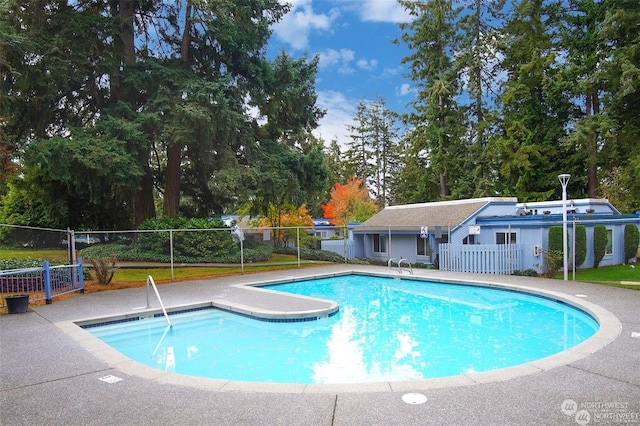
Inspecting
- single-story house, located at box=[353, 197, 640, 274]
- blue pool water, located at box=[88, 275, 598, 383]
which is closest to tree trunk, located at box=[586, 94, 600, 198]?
single-story house, located at box=[353, 197, 640, 274]

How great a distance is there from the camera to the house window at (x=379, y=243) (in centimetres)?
2116

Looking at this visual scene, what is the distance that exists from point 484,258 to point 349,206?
2239 cm

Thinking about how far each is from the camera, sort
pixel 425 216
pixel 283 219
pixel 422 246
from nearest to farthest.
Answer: pixel 422 246, pixel 425 216, pixel 283 219

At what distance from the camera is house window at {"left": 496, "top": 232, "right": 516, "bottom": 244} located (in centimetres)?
1600

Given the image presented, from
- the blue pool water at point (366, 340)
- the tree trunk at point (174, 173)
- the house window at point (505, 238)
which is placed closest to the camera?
the blue pool water at point (366, 340)

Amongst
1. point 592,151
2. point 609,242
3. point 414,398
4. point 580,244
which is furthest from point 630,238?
point 414,398

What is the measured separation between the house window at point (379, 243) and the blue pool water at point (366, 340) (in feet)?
30.5

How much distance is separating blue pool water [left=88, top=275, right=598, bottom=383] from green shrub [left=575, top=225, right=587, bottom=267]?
564 cm

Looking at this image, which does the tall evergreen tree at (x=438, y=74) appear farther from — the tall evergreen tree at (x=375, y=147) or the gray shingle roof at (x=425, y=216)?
the tall evergreen tree at (x=375, y=147)

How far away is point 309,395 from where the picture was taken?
14.4 ft

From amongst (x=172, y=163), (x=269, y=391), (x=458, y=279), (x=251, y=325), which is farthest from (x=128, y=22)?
(x=269, y=391)

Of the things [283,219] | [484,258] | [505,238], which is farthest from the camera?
[283,219]

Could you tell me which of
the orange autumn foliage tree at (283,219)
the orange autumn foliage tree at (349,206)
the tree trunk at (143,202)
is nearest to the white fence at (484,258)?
the orange autumn foliage tree at (283,219)

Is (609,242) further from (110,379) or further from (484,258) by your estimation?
(110,379)
